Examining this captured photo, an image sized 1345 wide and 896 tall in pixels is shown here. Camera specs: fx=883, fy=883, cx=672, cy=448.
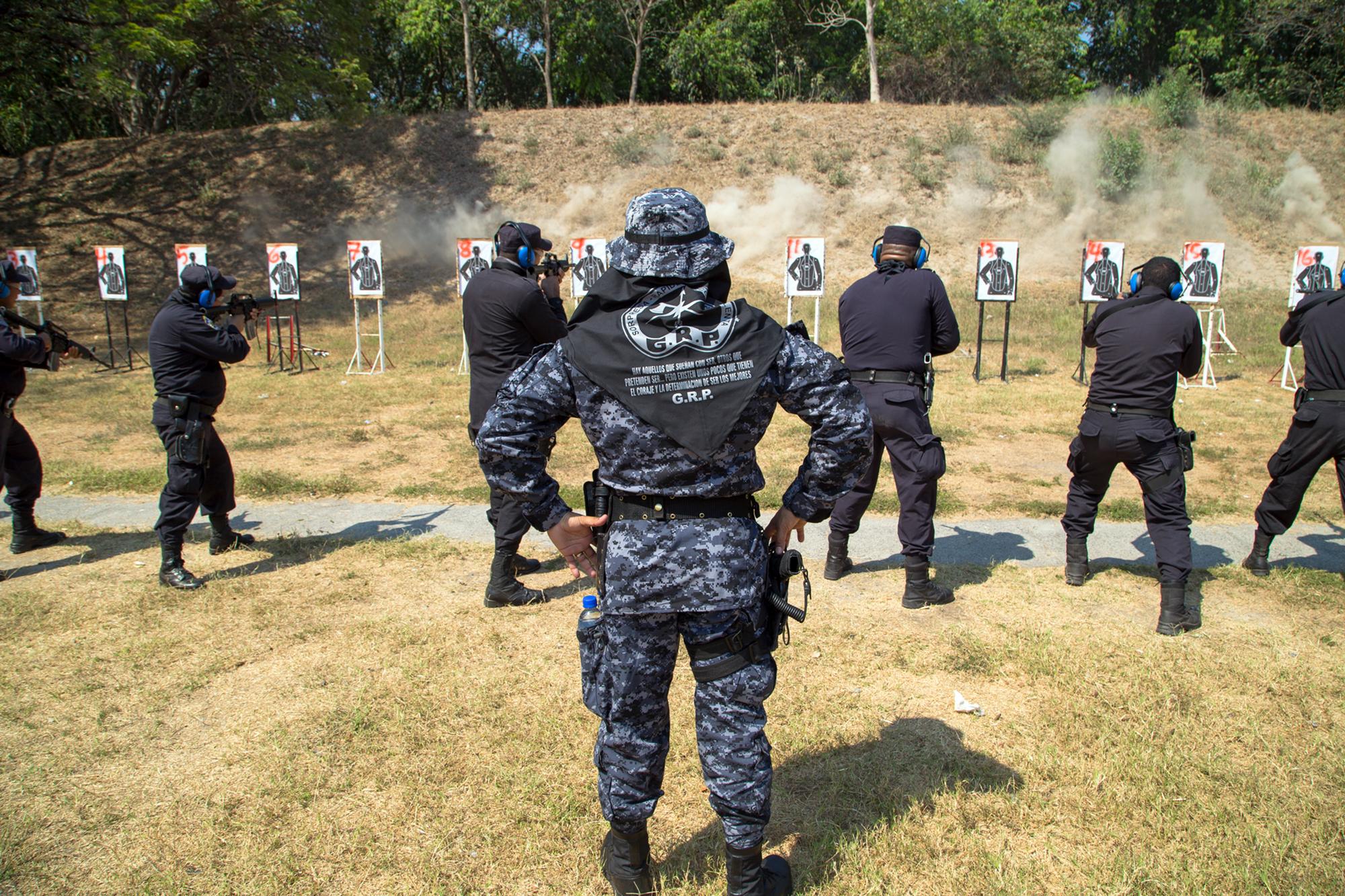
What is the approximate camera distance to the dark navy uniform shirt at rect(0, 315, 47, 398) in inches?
222

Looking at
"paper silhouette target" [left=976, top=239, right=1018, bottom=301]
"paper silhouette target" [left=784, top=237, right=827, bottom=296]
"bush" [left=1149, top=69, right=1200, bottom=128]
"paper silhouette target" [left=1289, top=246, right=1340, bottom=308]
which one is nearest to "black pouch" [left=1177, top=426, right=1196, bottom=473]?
"paper silhouette target" [left=976, top=239, right=1018, bottom=301]

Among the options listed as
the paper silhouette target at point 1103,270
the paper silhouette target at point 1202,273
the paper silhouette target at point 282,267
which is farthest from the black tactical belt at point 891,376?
the paper silhouette target at point 282,267

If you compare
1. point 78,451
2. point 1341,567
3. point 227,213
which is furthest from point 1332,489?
point 227,213

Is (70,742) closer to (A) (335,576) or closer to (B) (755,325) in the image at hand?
(A) (335,576)

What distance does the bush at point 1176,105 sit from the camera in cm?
2494

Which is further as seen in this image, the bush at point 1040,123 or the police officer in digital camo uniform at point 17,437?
the bush at point 1040,123

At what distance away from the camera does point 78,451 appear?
30.5ft

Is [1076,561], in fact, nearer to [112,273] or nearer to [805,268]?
[805,268]

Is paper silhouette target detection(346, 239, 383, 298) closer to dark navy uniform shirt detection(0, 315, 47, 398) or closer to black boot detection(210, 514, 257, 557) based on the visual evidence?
dark navy uniform shirt detection(0, 315, 47, 398)

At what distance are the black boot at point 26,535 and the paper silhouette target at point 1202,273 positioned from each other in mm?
15289

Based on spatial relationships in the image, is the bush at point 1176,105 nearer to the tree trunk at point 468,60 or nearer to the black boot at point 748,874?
the tree trunk at point 468,60

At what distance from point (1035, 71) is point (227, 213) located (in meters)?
27.7

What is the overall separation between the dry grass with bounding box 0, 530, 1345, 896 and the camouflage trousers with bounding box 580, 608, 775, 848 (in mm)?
522

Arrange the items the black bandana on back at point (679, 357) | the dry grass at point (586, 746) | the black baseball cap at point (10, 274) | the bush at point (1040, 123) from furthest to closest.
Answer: the bush at point (1040, 123), the black baseball cap at point (10, 274), the dry grass at point (586, 746), the black bandana on back at point (679, 357)
